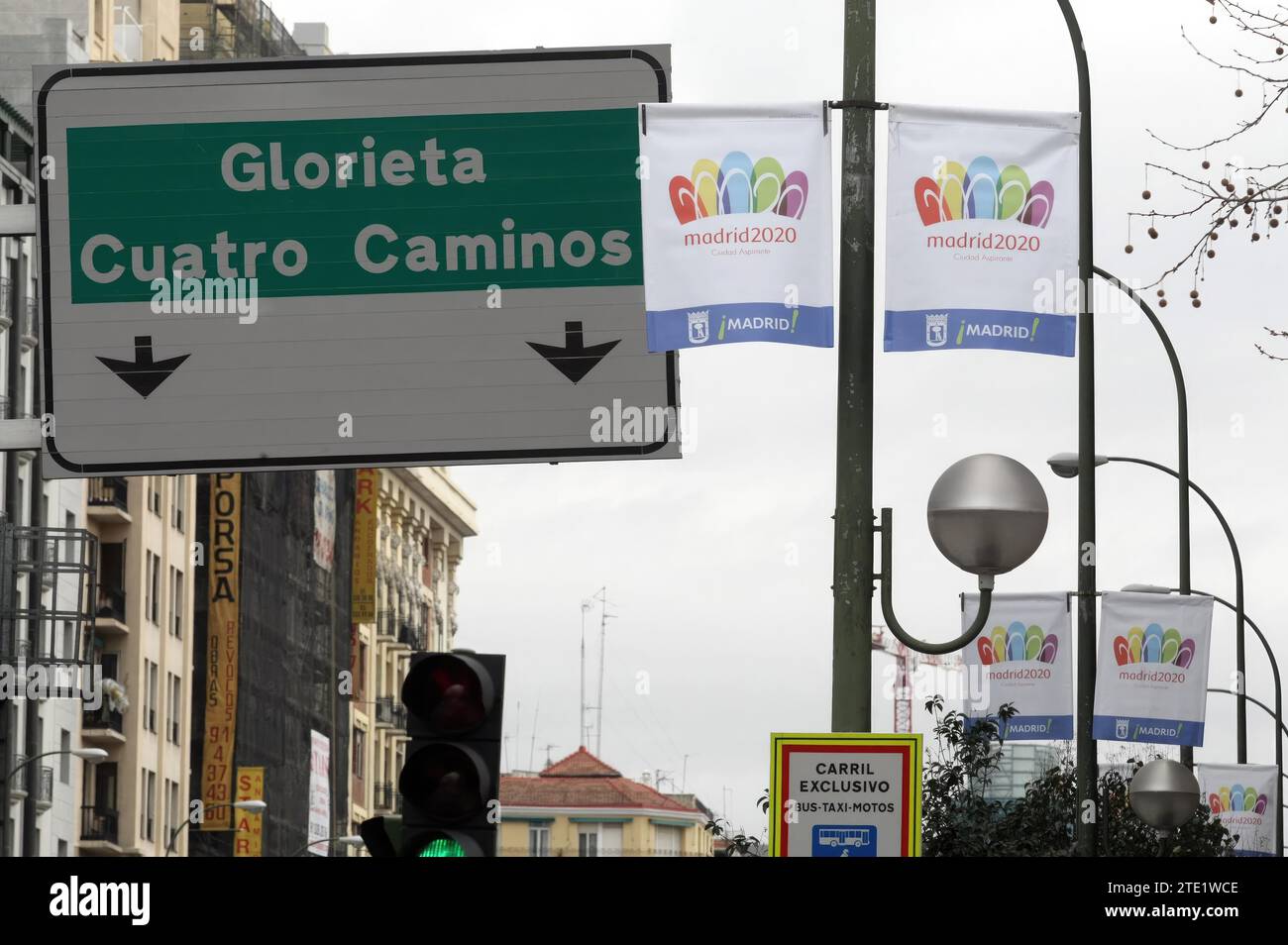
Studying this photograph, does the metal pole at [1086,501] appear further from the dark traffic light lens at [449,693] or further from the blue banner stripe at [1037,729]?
the dark traffic light lens at [449,693]

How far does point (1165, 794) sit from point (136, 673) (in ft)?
193

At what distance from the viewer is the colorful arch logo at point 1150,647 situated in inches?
910

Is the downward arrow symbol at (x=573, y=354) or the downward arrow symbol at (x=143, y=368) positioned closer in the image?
the downward arrow symbol at (x=573, y=354)

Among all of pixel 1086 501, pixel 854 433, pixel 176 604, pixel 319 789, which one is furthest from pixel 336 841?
pixel 854 433

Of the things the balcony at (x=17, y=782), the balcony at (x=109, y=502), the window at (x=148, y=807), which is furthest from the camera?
the window at (x=148, y=807)

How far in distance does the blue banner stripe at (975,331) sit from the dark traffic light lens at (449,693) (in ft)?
7.08

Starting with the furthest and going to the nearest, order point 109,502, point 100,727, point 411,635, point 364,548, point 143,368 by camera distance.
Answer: point 411,635 → point 364,548 → point 109,502 → point 100,727 → point 143,368

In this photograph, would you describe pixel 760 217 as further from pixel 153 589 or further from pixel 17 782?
pixel 153 589

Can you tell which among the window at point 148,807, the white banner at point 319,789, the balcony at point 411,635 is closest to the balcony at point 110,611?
the window at point 148,807

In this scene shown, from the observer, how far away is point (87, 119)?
7965mm

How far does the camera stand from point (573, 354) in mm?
7664

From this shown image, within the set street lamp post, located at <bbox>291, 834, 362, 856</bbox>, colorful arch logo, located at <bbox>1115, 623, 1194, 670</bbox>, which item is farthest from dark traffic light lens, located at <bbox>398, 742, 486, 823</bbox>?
street lamp post, located at <bbox>291, 834, 362, 856</bbox>
